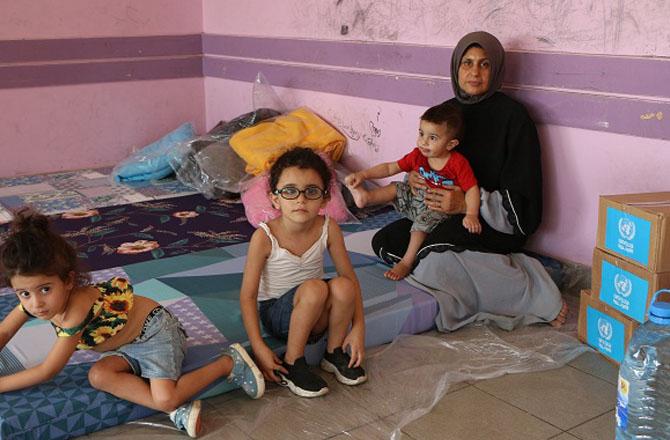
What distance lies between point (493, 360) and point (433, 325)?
305 millimetres

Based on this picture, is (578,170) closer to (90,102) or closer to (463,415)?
(463,415)

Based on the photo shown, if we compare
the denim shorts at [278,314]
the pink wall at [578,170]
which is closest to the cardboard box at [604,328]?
the pink wall at [578,170]

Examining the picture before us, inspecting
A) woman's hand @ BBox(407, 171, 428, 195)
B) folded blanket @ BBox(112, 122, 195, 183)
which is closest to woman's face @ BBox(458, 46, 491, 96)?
woman's hand @ BBox(407, 171, 428, 195)

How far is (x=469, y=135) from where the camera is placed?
3143 millimetres

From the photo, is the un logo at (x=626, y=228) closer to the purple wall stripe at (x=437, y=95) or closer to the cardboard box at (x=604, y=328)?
the cardboard box at (x=604, y=328)

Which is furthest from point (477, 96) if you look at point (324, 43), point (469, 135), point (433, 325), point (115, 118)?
point (115, 118)

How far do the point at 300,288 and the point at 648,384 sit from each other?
3.18 ft

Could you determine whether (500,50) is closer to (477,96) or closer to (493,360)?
(477,96)

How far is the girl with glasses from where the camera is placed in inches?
90.8

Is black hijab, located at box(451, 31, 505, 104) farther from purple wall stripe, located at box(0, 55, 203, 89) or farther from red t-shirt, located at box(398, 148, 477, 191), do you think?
purple wall stripe, located at box(0, 55, 203, 89)

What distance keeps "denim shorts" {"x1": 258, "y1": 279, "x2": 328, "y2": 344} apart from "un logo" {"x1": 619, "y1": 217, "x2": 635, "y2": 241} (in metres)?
0.91

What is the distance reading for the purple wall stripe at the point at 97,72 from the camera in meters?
4.70

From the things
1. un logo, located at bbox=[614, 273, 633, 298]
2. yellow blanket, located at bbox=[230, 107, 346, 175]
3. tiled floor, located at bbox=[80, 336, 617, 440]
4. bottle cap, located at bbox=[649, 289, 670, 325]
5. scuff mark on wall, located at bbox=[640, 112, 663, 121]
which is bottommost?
tiled floor, located at bbox=[80, 336, 617, 440]

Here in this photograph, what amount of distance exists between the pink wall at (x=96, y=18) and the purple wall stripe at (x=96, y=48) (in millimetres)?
36
